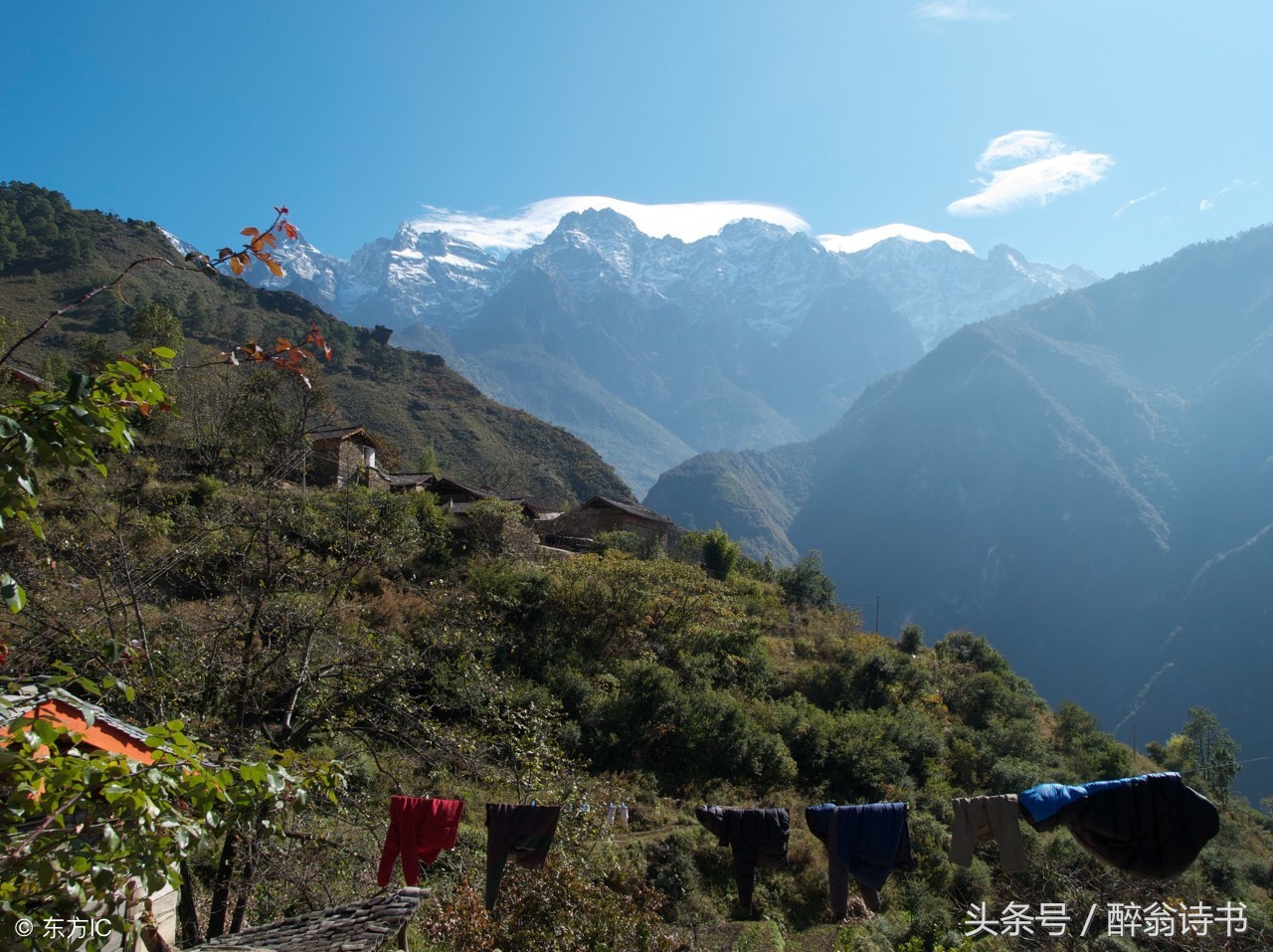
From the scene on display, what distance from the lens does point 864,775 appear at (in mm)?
20125

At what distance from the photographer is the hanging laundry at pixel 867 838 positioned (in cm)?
771

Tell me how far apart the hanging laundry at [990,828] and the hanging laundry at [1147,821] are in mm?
1113

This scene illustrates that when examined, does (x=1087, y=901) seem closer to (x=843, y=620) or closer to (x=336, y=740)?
(x=336, y=740)

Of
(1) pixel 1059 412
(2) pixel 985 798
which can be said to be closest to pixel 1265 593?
(1) pixel 1059 412

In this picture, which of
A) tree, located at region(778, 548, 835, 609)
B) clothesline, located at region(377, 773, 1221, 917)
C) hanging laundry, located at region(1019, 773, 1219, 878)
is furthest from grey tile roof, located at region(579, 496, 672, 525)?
hanging laundry, located at region(1019, 773, 1219, 878)

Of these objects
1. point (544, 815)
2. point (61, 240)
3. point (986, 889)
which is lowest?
point (986, 889)

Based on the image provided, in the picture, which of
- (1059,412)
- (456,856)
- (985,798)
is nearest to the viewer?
(985,798)

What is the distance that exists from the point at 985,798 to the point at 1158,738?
324 feet

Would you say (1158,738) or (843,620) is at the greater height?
(843,620)

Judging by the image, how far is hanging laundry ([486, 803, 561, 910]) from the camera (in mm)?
7668

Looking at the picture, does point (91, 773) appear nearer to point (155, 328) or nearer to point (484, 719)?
point (484, 719)

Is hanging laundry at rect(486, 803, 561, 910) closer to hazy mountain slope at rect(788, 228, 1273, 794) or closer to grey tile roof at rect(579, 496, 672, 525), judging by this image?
grey tile roof at rect(579, 496, 672, 525)

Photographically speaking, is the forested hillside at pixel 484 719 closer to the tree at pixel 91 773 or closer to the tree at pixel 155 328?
the tree at pixel 91 773

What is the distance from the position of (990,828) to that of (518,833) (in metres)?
4.68
